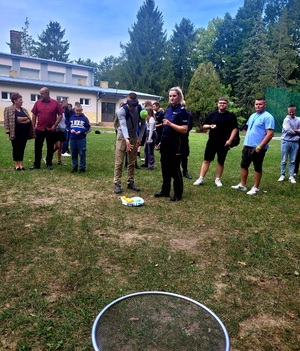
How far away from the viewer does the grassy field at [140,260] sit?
2.14m

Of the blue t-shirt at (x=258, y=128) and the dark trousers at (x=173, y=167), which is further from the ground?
the blue t-shirt at (x=258, y=128)

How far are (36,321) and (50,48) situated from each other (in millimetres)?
72300

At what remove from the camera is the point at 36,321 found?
2.12 meters

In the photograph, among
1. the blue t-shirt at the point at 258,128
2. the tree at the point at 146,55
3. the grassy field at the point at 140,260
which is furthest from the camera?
the tree at the point at 146,55

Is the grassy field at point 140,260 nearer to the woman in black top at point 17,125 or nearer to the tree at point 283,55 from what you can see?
the woman in black top at point 17,125

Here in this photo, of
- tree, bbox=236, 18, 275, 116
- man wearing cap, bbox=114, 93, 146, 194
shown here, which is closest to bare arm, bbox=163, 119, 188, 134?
man wearing cap, bbox=114, 93, 146, 194

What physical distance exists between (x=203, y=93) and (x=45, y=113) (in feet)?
82.5

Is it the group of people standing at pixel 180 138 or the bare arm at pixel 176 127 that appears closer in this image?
the bare arm at pixel 176 127

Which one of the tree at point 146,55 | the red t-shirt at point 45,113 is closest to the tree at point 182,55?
the tree at point 146,55

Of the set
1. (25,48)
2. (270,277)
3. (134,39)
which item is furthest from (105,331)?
(25,48)

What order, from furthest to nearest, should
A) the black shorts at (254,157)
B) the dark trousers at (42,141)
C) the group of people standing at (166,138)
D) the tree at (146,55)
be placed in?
the tree at (146,55) < the dark trousers at (42,141) < the black shorts at (254,157) < the group of people standing at (166,138)

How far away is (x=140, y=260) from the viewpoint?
3062mm

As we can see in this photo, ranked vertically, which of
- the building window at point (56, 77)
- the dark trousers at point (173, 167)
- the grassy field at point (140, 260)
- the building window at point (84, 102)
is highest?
the building window at point (56, 77)

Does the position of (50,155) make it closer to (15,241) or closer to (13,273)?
(15,241)
